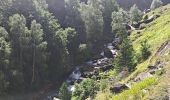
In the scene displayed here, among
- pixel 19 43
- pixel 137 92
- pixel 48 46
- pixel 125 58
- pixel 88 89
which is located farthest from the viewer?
pixel 48 46

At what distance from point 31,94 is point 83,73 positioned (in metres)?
15.0

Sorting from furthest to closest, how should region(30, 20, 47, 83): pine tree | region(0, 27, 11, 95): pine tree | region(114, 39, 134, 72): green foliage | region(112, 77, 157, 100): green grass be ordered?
region(30, 20, 47, 83): pine tree
region(0, 27, 11, 95): pine tree
region(114, 39, 134, 72): green foliage
region(112, 77, 157, 100): green grass

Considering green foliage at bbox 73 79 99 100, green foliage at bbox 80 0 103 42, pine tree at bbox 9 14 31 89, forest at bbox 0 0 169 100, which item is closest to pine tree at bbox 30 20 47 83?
forest at bbox 0 0 169 100

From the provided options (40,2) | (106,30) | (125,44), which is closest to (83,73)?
(125,44)

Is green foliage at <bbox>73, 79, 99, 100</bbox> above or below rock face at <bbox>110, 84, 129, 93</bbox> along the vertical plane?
above

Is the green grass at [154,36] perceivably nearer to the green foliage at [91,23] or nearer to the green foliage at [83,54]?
the green foliage at [91,23]

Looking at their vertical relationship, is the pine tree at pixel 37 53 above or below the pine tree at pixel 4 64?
above

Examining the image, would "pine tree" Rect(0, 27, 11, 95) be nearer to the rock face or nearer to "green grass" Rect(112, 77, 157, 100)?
the rock face

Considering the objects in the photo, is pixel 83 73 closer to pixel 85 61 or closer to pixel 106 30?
pixel 85 61

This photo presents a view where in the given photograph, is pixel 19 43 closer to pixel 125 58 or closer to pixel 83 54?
pixel 83 54

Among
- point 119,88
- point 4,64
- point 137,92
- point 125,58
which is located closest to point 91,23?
point 4,64

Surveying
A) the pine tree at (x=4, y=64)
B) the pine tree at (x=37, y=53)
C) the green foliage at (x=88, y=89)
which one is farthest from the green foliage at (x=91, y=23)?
the green foliage at (x=88, y=89)

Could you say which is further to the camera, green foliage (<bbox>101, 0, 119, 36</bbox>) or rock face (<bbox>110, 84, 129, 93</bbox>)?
green foliage (<bbox>101, 0, 119, 36</bbox>)

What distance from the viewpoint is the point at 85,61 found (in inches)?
4471
